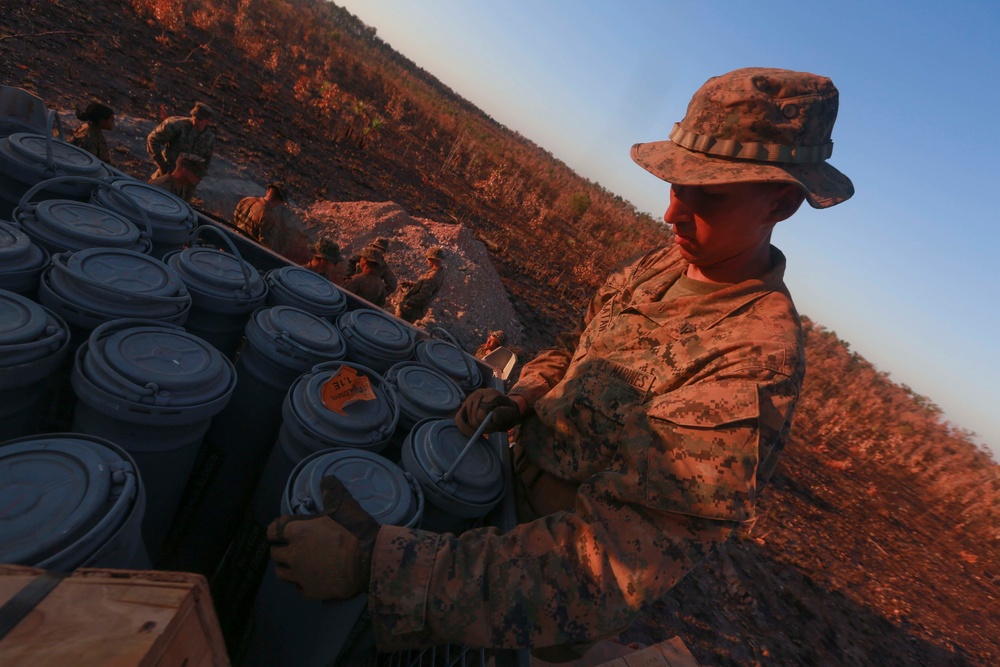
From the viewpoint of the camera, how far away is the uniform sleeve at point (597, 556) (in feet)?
4.38

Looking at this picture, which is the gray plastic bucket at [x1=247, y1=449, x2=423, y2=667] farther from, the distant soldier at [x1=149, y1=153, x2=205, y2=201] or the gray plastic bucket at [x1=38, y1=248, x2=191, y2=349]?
the distant soldier at [x1=149, y1=153, x2=205, y2=201]

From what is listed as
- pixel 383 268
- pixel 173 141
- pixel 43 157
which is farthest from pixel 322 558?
pixel 173 141

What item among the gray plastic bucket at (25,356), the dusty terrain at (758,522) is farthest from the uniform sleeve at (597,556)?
the dusty terrain at (758,522)

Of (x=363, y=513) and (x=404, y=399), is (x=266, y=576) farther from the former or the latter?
(x=404, y=399)

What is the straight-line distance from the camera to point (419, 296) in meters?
6.56

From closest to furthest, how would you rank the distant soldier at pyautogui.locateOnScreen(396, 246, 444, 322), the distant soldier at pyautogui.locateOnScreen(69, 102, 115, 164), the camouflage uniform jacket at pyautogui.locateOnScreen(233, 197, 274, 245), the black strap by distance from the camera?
the black strap < the distant soldier at pyautogui.locateOnScreen(69, 102, 115, 164) < the camouflage uniform jacket at pyautogui.locateOnScreen(233, 197, 274, 245) < the distant soldier at pyautogui.locateOnScreen(396, 246, 444, 322)

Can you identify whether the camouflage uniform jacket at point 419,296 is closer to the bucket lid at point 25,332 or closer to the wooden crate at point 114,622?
the bucket lid at point 25,332

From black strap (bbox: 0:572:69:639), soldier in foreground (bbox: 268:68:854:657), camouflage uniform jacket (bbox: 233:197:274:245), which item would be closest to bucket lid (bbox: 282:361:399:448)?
soldier in foreground (bbox: 268:68:854:657)

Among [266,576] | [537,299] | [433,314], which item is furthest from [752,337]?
[537,299]

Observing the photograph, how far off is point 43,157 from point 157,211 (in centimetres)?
58

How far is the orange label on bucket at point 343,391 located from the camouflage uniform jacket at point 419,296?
448cm

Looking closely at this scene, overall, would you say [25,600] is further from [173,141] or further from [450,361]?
[173,141]

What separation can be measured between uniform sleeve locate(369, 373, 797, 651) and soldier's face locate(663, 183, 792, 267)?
0.64 m

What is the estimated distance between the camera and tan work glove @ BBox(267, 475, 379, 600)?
1.40 metres
